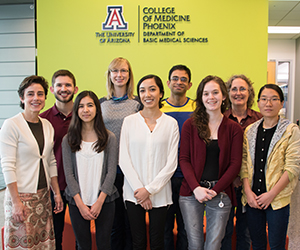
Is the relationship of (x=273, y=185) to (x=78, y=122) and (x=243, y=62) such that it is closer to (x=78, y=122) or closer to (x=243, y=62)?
(x=78, y=122)

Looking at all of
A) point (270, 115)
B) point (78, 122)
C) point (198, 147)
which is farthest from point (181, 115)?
point (78, 122)

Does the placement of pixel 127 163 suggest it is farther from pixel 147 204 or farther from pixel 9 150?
pixel 9 150

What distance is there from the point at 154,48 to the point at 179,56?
430 mm

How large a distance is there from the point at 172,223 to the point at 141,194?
62cm

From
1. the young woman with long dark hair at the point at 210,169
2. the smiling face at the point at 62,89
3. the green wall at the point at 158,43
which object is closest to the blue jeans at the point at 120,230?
the young woman with long dark hair at the point at 210,169

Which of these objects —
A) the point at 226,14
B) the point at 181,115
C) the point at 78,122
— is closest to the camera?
Answer: the point at 78,122

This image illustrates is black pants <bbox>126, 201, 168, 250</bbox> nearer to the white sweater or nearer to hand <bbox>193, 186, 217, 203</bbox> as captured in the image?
the white sweater

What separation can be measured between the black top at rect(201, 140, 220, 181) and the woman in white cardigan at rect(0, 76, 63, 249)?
1237mm

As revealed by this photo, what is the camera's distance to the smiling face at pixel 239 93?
2.39 m

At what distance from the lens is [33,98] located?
1.91m

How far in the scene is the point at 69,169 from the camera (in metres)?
1.91

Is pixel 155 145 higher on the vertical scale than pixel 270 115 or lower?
lower

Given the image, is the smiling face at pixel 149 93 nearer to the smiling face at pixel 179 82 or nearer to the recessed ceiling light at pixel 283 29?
the smiling face at pixel 179 82

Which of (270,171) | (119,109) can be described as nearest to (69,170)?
(119,109)
